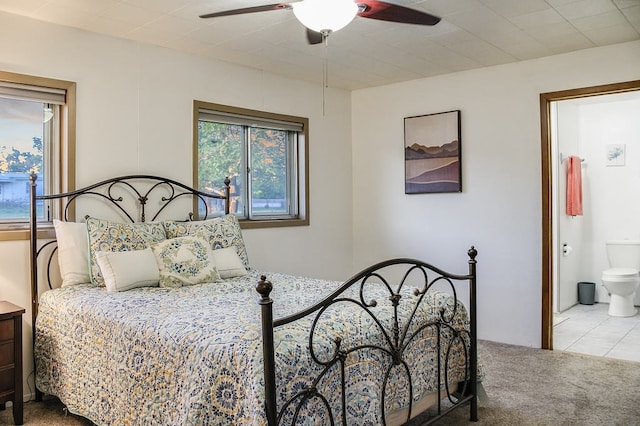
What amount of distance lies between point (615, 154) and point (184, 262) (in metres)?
5.27

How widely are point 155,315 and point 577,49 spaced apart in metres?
3.62

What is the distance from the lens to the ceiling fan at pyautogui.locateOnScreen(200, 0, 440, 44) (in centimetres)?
224

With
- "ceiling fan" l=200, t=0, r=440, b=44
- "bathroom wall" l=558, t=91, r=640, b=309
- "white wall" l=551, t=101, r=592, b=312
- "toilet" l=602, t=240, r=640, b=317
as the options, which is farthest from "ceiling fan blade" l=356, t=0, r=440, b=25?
"toilet" l=602, t=240, r=640, b=317

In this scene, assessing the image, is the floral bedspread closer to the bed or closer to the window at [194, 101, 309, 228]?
the bed

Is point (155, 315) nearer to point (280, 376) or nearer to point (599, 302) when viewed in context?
point (280, 376)

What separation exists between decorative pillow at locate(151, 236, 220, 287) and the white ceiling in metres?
1.42

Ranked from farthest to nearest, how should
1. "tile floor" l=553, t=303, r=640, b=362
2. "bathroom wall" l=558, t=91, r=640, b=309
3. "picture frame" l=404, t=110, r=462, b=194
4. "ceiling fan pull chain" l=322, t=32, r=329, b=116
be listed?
1. "bathroom wall" l=558, t=91, r=640, b=309
2. "picture frame" l=404, t=110, r=462, b=194
3. "tile floor" l=553, t=303, r=640, b=362
4. "ceiling fan pull chain" l=322, t=32, r=329, b=116

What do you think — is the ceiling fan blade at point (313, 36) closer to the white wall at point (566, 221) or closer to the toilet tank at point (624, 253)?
the white wall at point (566, 221)

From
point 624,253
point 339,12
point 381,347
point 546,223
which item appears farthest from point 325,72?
point 624,253

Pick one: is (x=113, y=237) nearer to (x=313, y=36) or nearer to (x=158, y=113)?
(x=158, y=113)

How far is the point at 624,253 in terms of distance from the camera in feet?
19.3

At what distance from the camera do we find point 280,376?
5.90 ft

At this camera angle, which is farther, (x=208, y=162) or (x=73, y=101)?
(x=208, y=162)

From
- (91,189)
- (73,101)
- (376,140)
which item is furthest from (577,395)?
(73,101)
